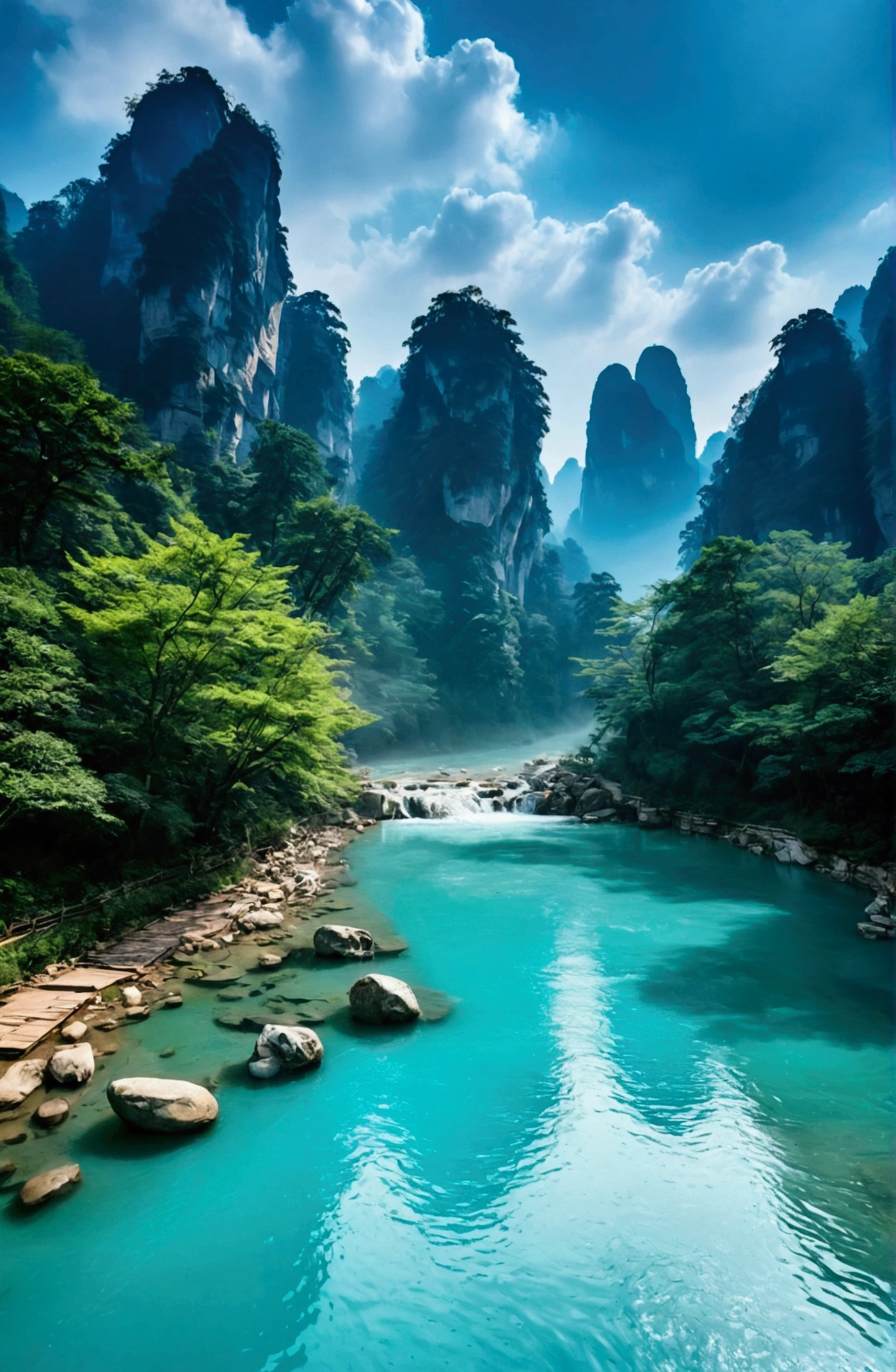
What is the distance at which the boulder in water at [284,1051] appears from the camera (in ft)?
20.8

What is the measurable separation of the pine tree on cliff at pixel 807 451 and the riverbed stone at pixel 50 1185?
53.9 m

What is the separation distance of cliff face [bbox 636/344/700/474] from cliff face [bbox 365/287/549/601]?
85.6m

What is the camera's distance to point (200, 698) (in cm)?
1174

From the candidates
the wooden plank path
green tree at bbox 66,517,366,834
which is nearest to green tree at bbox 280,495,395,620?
green tree at bbox 66,517,366,834

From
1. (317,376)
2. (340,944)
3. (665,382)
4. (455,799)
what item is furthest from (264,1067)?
(665,382)

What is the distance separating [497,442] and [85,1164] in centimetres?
6594

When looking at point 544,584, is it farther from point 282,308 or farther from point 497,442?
point 282,308

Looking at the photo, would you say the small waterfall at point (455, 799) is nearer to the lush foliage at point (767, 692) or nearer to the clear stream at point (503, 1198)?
the lush foliage at point (767, 692)

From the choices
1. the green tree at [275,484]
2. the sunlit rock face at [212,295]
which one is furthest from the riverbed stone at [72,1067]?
the sunlit rock face at [212,295]

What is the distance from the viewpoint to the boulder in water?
633cm

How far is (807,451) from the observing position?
5162 cm

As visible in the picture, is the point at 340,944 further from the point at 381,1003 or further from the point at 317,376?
the point at 317,376

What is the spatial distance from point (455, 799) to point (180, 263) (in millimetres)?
46101

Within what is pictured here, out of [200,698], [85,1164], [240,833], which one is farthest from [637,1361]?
[240,833]
